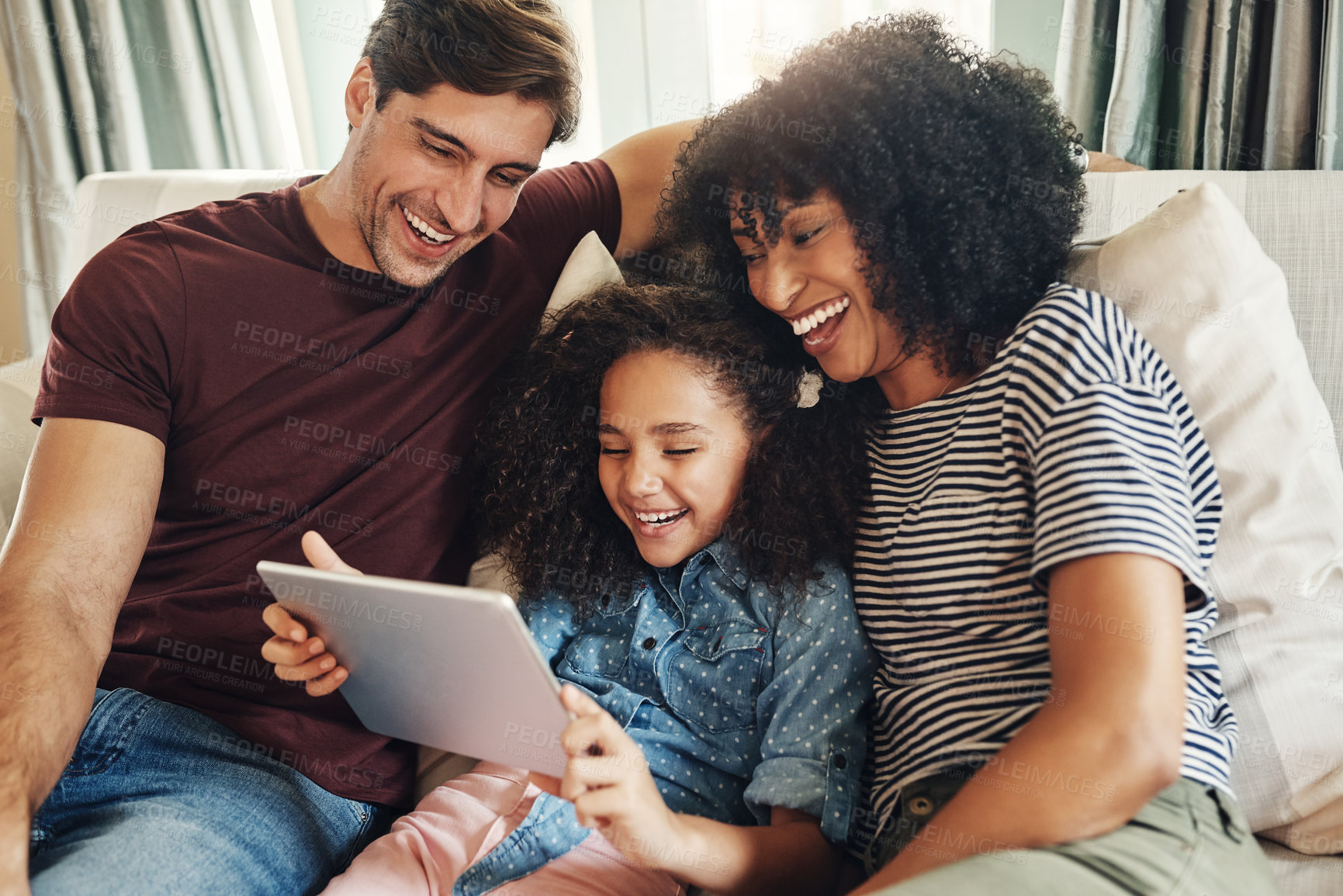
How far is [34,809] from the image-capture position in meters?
0.94

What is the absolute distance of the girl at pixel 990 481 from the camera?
0.78m

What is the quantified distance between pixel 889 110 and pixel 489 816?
94 cm

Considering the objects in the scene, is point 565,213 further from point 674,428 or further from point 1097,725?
point 1097,725

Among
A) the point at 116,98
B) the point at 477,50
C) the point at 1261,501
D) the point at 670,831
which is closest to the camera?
the point at 670,831

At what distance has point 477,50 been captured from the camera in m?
1.31

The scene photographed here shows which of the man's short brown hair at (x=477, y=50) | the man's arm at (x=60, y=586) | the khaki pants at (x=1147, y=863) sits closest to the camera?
the khaki pants at (x=1147, y=863)

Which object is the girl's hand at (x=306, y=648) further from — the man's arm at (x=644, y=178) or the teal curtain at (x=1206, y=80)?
the teal curtain at (x=1206, y=80)

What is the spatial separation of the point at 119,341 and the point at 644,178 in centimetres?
84

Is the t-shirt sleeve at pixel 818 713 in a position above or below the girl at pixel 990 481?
below

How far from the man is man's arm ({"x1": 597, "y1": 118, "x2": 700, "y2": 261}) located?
0.18 metres

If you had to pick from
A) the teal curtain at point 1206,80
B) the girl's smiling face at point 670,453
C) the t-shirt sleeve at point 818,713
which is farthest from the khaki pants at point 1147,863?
the teal curtain at point 1206,80

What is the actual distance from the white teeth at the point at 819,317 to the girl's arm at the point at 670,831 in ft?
1.63

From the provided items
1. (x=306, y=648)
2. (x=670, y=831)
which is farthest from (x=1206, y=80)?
(x=306, y=648)

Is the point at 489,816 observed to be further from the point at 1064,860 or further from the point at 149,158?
the point at 149,158
